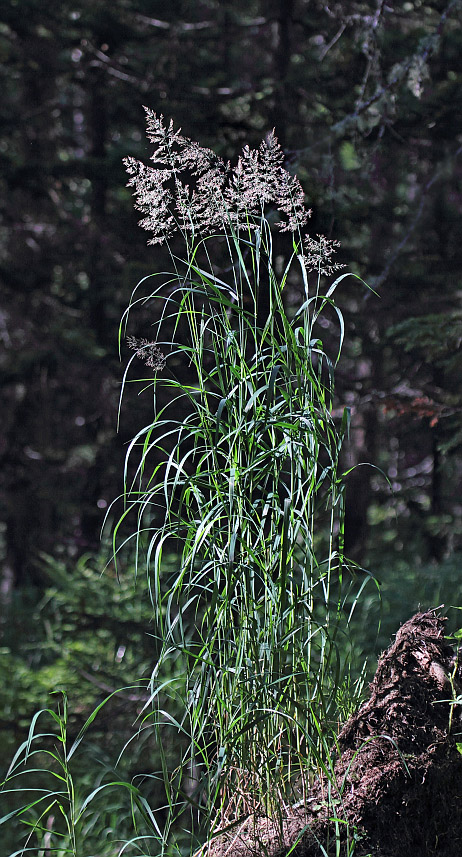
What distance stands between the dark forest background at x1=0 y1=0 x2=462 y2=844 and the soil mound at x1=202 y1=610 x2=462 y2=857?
2773 mm

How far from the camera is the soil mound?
106cm

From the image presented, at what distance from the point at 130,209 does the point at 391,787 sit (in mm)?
3655

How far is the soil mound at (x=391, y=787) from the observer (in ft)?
3.49

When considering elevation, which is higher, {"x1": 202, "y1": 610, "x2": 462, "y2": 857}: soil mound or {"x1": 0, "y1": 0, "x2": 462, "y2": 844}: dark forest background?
{"x1": 0, "y1": 0, "x2": 462, "y2": 844}: dark forest background

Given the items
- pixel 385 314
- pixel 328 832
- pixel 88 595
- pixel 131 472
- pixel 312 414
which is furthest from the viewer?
pixel 385 314

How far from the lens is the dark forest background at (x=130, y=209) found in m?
4.09

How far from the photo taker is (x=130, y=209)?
13.7ft

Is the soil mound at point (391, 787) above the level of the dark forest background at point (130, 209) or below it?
below

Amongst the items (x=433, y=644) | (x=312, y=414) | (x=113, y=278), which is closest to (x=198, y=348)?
(x=312, y=414)

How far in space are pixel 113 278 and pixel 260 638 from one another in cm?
319

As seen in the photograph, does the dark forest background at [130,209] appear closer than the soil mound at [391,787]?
No

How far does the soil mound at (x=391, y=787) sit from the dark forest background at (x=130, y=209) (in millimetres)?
2773

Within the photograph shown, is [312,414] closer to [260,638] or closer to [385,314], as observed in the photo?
[260,638]

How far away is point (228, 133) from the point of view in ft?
12.6
